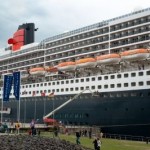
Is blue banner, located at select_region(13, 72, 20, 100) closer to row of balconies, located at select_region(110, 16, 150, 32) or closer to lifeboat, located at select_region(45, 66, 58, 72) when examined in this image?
lifeboat, located at select_region(45, 66, 58, 72)

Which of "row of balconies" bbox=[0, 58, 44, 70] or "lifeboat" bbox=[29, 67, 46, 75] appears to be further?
"row of balconies" bbox=[0, 58, 44, 70]

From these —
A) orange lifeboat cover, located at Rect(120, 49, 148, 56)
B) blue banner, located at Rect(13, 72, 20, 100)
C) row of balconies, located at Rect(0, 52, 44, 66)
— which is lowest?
blue banner, located at Rect(13, 72, 20, 100)

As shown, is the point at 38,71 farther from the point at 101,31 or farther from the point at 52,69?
the point at 101,31

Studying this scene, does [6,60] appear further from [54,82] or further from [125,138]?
[125,138]

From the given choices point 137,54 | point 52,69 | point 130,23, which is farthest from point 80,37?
point 137,54

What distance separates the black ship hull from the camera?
40.0m

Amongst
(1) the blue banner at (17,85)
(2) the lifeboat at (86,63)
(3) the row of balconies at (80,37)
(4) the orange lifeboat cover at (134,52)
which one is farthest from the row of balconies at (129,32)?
(1) the blue banner at (17,85)

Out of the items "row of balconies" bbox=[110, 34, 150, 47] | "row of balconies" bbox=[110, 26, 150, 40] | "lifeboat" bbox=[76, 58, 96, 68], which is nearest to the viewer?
"row of balconies" bbox=[110, 34, 150, 47]

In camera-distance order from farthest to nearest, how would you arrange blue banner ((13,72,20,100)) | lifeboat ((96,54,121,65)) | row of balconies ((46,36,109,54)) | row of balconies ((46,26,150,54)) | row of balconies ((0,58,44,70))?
row of balconies ((0,58,44,70)), row of balconies ((46,36,109,54)), row of balconies ((46,26,150,54)), lifeboat ((96,54,121,65)), blue banner ((13,72,20,100))

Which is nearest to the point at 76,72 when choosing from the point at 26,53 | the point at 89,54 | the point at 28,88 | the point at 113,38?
the point at 89,54

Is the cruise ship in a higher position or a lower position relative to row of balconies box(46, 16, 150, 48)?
lower

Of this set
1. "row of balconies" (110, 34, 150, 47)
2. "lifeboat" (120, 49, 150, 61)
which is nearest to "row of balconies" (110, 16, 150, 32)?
"row of balconies" (110, 34, 150, 47)

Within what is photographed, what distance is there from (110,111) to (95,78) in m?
5.00

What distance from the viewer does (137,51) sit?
42031 mm
